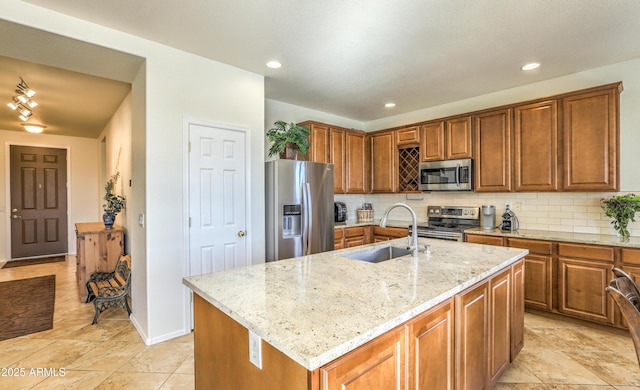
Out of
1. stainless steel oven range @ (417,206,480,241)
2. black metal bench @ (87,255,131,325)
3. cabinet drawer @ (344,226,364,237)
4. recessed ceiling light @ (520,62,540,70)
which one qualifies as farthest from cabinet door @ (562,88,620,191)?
black metal bench @ (87,255,131,325)

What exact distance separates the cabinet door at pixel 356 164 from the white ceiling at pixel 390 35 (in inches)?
52.6

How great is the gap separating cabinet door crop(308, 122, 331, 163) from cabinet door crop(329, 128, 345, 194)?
0.09 metres

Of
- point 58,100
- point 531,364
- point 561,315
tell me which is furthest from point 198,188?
point 561,315

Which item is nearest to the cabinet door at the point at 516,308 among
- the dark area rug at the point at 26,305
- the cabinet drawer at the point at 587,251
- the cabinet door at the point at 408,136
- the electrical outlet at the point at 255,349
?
the cabinet drawer at the point at 587,251

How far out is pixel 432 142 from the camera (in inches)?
169

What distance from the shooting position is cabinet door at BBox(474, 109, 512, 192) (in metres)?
3.62

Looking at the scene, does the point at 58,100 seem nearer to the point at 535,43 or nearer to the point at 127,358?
the point at 127,358

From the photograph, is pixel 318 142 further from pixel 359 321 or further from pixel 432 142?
pixel 359 321

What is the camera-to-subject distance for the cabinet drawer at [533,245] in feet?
10.2

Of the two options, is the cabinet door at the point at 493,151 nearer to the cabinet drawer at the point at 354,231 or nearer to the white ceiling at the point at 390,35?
the white ceiling at the point at 390,35

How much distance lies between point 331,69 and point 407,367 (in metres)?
2.85

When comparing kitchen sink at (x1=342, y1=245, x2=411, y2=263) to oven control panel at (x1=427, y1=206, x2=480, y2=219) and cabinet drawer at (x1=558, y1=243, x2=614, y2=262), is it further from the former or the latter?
oven control panel at (x1=427, y1=206, x2=480, y2=219)

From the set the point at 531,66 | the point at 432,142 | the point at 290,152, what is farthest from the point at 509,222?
the point at 290,152

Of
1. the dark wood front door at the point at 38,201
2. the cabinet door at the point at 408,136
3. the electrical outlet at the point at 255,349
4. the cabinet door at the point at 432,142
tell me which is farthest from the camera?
the dark wood front door at the point at 38,201
